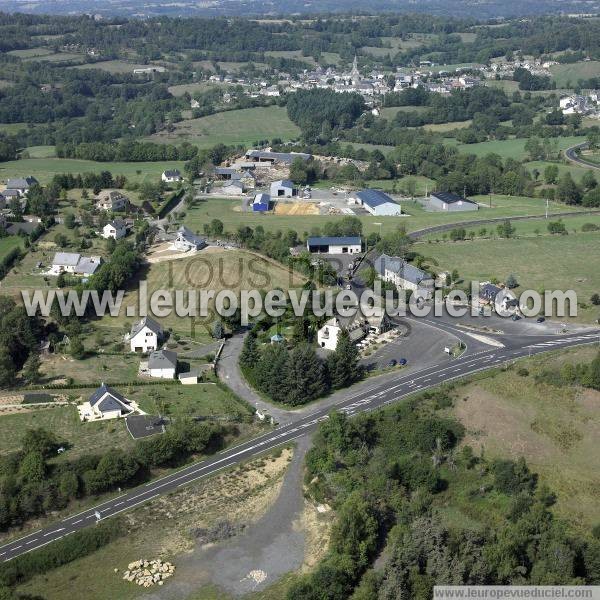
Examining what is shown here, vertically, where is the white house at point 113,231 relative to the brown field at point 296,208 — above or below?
above

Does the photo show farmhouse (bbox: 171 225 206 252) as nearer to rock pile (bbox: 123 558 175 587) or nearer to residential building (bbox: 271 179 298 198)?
residential building (bbox: 271 179 298 198)

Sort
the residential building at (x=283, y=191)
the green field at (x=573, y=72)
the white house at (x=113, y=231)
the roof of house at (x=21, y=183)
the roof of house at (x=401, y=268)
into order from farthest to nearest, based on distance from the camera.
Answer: the green field at (x=573, y=72) → the residential building at (x=283, y=191) → the roof of house at (x=21, y=183) → the white house at (x=113, y=231) → the roof of house at (x=401, y=268)

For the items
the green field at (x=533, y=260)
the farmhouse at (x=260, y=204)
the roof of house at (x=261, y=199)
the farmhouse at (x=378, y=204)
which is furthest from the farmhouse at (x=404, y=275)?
the roof of house at (x=261, y=199)

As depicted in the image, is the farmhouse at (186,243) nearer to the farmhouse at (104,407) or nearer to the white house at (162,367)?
the white house at (162,367)

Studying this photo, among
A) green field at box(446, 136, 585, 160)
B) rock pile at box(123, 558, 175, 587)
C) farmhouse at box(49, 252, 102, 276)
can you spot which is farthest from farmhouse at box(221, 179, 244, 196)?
rock pile at box(123, 558, 175, 587)

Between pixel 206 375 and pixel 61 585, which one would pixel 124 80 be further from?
pixel 61 585

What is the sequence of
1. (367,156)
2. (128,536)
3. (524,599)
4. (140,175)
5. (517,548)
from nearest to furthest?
(524,599) < (517,548) < (128,536) < (140,175) < (367,156)

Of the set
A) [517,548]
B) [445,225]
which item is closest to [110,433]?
[517,548]
